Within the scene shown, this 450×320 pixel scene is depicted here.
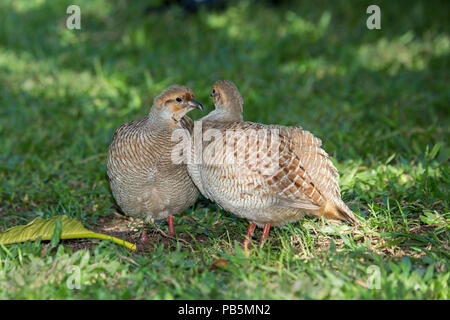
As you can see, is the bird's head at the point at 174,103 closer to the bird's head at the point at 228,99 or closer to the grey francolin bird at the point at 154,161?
the grey francolin bird at the point at 154,161

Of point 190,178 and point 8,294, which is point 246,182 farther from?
point 8,294

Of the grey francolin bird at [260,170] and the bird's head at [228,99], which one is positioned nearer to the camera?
the grey francolin bird at [260,170]

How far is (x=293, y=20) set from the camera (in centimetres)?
1005

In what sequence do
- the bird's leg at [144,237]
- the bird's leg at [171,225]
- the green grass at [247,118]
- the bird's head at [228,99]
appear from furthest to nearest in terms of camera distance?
the bird's leg at [171,225] → the bird's leg at [144,237] → the bird's head at [228,99] → the green grass at [247,118]

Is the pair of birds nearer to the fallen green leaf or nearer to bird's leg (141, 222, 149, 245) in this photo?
bird's leg (141, 222, 149, 245)

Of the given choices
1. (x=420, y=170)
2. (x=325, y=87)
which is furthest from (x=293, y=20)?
(x=420, y=170)

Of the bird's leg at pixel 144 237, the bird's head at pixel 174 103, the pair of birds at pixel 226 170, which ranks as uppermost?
the bird's head at pixel 174 103

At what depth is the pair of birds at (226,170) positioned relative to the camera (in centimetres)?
402

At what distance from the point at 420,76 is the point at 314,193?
193 inches

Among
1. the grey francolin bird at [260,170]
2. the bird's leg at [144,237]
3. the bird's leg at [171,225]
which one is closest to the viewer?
the grey francolin bird at [260,170]

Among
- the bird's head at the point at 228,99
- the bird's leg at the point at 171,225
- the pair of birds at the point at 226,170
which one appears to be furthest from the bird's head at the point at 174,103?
the bird's leg at the point at 171,225

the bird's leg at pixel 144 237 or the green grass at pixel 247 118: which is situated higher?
the green grass at pixel 247 118

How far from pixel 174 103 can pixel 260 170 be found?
2.75ft

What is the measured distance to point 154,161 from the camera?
4.32m
